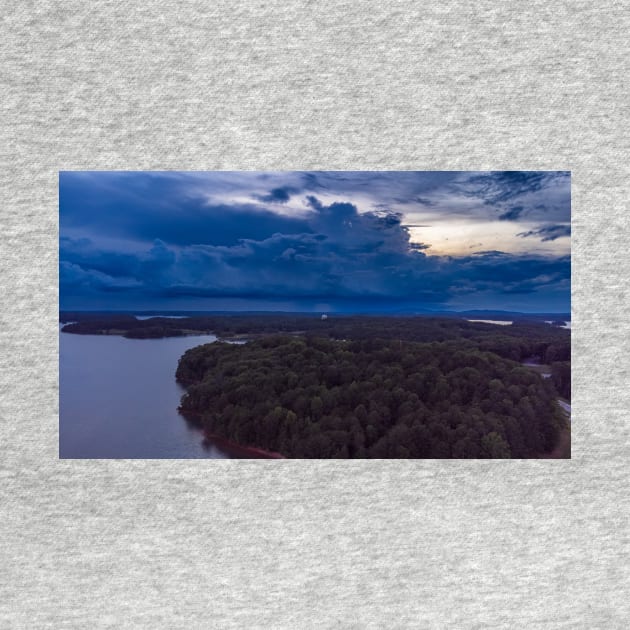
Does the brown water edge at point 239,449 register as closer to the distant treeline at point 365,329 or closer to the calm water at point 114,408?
the calm water at point 114,408

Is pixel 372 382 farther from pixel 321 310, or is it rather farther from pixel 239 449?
pixel 239 449

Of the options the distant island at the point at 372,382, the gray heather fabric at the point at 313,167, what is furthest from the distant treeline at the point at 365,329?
the gray heather fabric at the point at 313,167

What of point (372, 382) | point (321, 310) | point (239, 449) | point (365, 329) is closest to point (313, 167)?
point (321, 310)

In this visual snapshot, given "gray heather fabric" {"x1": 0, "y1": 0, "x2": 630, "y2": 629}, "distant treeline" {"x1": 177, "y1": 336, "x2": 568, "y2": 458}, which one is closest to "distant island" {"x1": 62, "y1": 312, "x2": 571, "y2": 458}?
"distant treeline" {"x1": 177, "y1": 336, "x2": 568, "y2": 458}

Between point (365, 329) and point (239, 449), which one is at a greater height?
point (365, 329)

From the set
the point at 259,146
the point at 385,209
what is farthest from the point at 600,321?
the point at 259,146

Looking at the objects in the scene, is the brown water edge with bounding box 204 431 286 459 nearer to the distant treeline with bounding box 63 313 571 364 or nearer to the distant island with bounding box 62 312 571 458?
the distant island with bounding box 62 312 571 458
